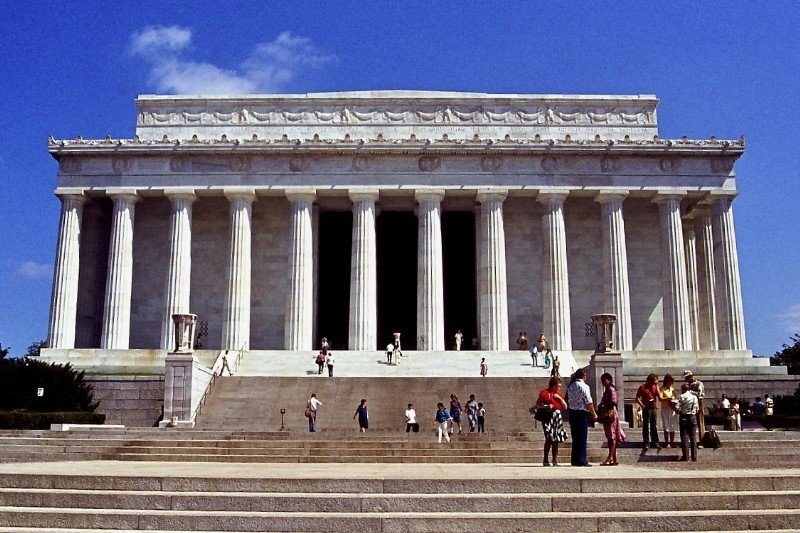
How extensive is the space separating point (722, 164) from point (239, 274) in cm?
2956

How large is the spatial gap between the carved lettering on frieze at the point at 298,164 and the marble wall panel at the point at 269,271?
3671 millimetres

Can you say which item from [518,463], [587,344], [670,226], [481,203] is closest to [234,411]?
[518,463]

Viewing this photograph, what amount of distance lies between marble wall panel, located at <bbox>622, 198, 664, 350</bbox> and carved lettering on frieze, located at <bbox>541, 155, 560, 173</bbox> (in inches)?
252

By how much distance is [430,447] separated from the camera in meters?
24.0

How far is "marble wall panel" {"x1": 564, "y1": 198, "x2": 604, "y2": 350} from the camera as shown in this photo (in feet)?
178

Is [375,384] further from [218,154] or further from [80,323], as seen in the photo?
[80,323]

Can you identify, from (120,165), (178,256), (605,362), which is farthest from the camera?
(120,165)

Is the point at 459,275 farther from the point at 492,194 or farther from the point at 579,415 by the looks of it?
the point at 579,415

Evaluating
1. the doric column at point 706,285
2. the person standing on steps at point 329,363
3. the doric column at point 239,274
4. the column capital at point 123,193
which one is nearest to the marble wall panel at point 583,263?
the doric column at point 706,285

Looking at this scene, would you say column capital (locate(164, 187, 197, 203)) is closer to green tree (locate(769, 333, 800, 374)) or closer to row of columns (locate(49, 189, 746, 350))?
row of columns (locate(49, 189, 746, 350))

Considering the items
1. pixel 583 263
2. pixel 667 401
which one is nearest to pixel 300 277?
pixel 583 263

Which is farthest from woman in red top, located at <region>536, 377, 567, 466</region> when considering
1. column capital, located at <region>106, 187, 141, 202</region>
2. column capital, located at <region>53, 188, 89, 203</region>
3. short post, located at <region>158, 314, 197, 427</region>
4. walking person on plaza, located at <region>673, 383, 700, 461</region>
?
column capital, located at <region>53, 188, 89, 203</region>

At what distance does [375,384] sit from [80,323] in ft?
77.1

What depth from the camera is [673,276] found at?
167 ft
